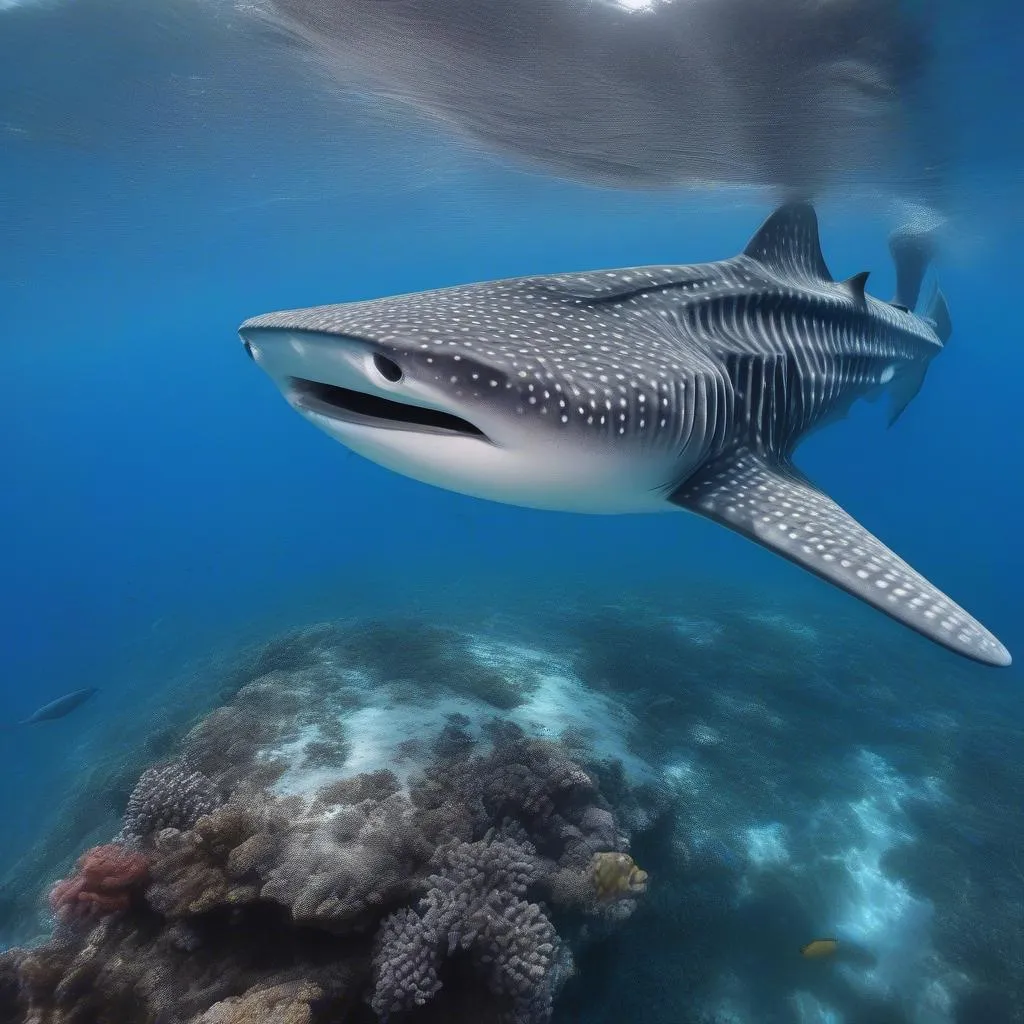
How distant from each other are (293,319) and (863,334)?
615cm

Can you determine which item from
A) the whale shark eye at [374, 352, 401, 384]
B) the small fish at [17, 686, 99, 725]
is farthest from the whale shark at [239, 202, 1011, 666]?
the small fish at [17, 686, 99, 725]

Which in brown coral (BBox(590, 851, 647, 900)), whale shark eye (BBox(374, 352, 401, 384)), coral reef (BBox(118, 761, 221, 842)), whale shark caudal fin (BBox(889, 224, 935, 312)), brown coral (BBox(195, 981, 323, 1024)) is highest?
whale shark caudal fin (BBox(889, 224, 935, 312))

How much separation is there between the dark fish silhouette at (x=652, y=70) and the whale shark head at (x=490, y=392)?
7.59 m

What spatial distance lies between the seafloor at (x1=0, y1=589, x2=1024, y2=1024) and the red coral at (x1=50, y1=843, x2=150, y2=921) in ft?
0.05

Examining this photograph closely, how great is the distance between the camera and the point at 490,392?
274cm

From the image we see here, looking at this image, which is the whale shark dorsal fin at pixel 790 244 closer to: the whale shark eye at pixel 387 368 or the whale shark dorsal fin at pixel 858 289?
the whale shark dorsal fin at pixel 858 289

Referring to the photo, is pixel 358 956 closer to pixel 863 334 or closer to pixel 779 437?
pixel 779 437

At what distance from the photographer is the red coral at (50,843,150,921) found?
171 inches

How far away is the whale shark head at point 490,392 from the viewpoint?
2609 millimetres

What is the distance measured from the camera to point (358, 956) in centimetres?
398

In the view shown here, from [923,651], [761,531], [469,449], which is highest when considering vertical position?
[469,449]

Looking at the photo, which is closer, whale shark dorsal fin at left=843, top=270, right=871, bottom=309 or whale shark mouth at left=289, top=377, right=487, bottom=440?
whale shark mouth at left=289, top=377, right=487, bottom=440

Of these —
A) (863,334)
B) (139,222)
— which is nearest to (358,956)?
(863,334)

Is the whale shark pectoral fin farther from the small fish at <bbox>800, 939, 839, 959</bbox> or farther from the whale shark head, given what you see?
the small fish at <bbox>800, 939, 839, 959</bbox>
